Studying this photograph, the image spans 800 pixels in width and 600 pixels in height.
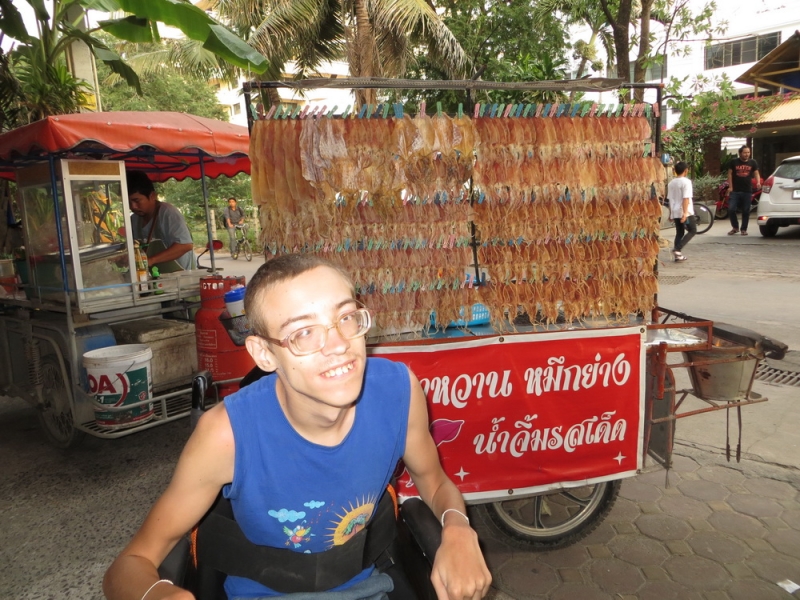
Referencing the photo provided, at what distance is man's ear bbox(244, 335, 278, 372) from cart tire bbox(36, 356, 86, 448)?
3.42m

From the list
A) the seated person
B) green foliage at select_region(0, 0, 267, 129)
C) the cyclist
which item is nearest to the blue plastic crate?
the seated person

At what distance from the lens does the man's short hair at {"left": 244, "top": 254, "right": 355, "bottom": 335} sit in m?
1.48

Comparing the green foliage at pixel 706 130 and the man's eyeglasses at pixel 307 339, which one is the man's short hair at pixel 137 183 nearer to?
the man's eyeglasses at pixel 307 339

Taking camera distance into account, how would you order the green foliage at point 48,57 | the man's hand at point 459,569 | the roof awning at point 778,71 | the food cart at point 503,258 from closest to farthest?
the man's hand at point 459,569
the food cart at point 503,258
the green foliage at point 48,57
the roof awning at point 778,71

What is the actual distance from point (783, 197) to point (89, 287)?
515 inches

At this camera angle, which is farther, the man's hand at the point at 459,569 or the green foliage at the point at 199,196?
the green foliage at the point at 199,196

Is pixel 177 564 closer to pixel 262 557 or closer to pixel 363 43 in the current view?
pixel 262 557

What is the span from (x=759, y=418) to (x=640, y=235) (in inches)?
101

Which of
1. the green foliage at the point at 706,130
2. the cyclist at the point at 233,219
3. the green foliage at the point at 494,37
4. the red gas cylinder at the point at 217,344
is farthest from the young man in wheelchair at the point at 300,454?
the green foliage at the point at 706,130

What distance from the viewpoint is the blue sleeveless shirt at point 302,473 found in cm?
151

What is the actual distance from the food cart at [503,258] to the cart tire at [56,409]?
9.39 feet

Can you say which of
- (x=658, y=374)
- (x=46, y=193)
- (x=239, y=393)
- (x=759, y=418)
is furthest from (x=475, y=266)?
(x=46, y=193)

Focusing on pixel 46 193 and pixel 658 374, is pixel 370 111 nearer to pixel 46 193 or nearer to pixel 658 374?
pixel 658 374

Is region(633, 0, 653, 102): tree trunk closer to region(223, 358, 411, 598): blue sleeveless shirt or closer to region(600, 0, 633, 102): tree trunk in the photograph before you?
region(600, 0, 633, 102): tree trunk
